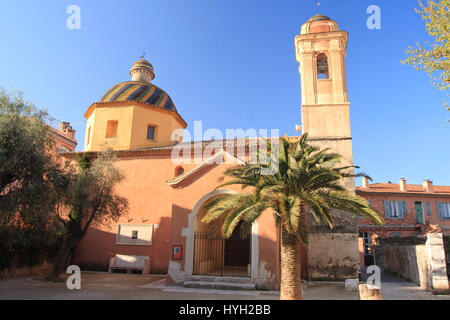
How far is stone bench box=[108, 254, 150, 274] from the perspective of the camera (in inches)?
665

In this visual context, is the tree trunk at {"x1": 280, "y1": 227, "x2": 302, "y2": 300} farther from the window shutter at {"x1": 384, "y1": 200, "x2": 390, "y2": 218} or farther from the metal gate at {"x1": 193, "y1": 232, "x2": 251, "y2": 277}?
the window shutter at {"x1": 384, "y1": 200, "x2": 390, "y2": 218}

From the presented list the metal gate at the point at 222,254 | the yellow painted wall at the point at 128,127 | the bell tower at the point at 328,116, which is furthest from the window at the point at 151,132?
the bell tower at the point at 328,116

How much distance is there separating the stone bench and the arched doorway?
372 centimetres

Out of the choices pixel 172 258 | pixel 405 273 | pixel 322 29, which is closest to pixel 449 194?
pixel 405 273

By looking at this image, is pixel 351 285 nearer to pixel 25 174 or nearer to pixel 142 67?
pixel 25 174

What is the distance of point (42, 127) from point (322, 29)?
650 inches

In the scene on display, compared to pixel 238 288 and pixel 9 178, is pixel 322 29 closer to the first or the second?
pixel 238 288

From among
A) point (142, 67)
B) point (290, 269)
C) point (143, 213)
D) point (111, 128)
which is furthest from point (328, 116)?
point (142, 67)

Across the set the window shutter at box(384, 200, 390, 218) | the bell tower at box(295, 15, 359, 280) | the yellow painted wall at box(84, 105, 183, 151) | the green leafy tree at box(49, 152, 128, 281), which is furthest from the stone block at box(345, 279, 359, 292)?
the window shutter at box(384, 200, 390, 218)

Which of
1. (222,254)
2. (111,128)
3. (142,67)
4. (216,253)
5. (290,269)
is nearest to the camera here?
(290,269)

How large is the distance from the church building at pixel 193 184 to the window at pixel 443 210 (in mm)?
19114

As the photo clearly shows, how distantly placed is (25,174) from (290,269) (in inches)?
384

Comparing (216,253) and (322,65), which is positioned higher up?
(322,65)

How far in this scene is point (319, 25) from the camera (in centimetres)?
1944
